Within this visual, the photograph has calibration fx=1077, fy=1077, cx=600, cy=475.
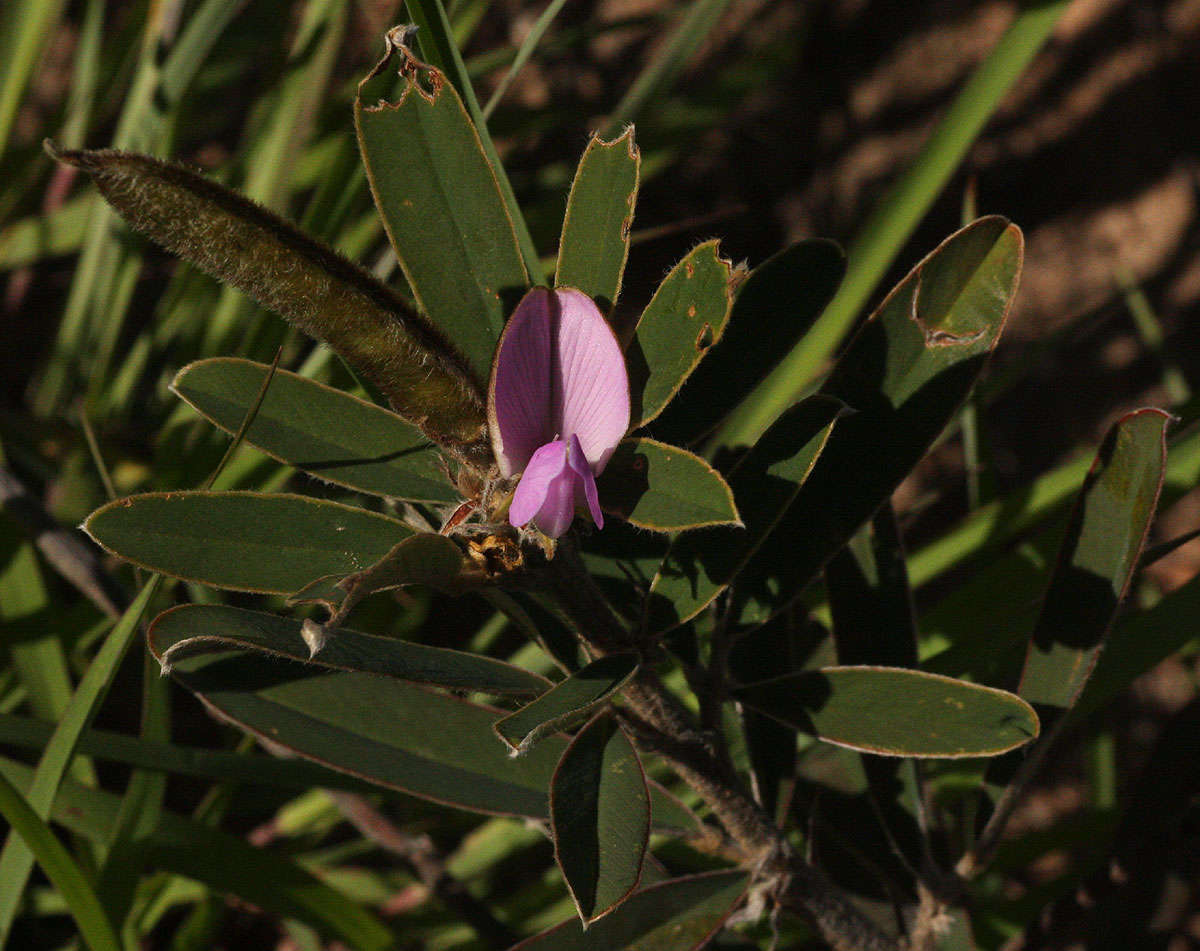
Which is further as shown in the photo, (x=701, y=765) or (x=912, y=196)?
(x=912, y=196)

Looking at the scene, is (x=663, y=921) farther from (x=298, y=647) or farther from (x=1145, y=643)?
(x=1145, y=643)

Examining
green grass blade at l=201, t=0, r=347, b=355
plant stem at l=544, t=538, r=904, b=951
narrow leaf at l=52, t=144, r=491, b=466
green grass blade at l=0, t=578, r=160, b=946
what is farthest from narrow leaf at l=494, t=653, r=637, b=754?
green grass blade at l=201, t=0, r=347, b=355

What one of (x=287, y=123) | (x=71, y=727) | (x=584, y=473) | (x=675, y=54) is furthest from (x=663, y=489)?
(x=287, y=123)

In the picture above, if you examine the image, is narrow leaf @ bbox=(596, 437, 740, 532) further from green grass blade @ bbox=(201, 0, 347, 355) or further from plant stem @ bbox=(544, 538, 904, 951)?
green grass blade @ bbox=(201, 0, 347, 355)

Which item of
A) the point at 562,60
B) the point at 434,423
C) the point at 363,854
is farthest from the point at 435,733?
the point at 562,60

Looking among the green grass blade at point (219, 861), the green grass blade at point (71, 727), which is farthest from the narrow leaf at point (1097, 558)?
the green grass blade at point (219, 861)

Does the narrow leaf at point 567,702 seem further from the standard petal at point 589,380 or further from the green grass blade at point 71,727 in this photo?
the green grass blade at point 71,727
